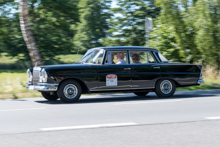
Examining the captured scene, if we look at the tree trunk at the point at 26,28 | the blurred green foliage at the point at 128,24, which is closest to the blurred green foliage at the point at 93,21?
the blurred green foliage at the point at 128,24

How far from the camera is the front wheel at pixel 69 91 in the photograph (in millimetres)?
10055

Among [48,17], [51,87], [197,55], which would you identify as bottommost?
[51,87]

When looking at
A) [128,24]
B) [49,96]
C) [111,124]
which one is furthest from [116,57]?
[128,24]

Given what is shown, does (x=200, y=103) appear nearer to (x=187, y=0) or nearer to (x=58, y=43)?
(x=187, y=0)

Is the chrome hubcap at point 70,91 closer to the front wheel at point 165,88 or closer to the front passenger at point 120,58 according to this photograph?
the front passenger at point 120,58

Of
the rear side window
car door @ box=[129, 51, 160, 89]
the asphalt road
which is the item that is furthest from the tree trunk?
car door @ box=[129, 51, 160, 89]

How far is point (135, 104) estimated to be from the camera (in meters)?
9.79

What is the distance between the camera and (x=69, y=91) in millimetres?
10156

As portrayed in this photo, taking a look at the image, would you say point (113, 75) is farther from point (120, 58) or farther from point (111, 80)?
point (120, 58)

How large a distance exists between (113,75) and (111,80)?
0.16m

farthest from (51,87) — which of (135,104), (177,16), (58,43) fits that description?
(58,43)

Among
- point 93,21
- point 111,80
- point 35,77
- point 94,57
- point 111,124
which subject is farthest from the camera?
point 93,21

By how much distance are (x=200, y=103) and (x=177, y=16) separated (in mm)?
8956

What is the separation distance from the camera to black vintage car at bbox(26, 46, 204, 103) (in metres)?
10.0
